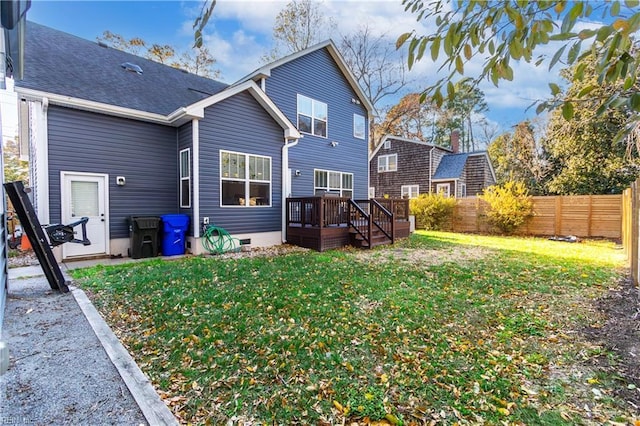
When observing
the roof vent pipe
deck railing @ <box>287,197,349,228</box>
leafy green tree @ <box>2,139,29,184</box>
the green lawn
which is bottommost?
the green lawn

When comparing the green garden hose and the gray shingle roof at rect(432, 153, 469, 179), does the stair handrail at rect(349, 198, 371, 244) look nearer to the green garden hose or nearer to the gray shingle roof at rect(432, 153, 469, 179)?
the green garden hose

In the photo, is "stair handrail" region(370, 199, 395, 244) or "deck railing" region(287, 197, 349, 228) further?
"stair handrail" region(370, 199, 395, 244)

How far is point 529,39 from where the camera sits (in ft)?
4.42

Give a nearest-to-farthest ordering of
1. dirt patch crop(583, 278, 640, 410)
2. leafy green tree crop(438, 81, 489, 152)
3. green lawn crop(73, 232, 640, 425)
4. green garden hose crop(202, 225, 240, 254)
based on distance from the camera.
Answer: green lawn crop(73, 232, 640, 425)
dirt patch crop(583, 278, 640, 410)
green garden hose crop(202, 225, 240, 254)
leafy green tree crop(438, 81, 489, 152)

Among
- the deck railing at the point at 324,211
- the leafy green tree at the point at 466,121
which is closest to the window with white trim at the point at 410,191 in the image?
Answer: the leafy green tree at the point at 466,121

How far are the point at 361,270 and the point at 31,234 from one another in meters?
5.22

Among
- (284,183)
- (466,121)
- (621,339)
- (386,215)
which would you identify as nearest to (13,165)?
(284,183)

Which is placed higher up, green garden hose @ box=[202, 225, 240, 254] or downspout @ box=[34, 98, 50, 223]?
downspout @ box=[34, 98, 50, 223]

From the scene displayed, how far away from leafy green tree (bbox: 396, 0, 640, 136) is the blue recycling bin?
732cm

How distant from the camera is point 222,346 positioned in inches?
116

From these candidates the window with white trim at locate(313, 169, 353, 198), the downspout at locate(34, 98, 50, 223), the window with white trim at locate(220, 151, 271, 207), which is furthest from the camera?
the window with white trim at locate(313, 169, 353, 198)

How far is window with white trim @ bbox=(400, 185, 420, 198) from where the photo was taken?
20562mm

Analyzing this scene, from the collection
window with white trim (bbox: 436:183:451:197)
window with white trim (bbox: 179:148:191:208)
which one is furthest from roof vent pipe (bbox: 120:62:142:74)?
window with white trim (bbox: 436:183:451:197)

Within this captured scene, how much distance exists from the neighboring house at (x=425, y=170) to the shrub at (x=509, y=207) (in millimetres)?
6323
